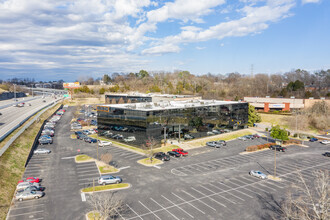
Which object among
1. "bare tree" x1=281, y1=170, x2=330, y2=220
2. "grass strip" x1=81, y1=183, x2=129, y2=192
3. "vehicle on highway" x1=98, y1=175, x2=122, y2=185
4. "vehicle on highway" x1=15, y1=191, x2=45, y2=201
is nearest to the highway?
"vehicle on highway" x1=15, y1=191, x2=45, y2=201

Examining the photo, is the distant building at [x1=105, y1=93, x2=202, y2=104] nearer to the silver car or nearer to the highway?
the highway

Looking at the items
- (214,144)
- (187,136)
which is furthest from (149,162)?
(214,144)

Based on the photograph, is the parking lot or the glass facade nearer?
the parking lot

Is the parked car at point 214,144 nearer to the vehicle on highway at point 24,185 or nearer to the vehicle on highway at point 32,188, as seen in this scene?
the vehicle on highway at point 32,188

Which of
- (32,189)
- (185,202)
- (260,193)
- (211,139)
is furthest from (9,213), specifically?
(211,139)

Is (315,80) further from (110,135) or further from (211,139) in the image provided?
(110,135)
